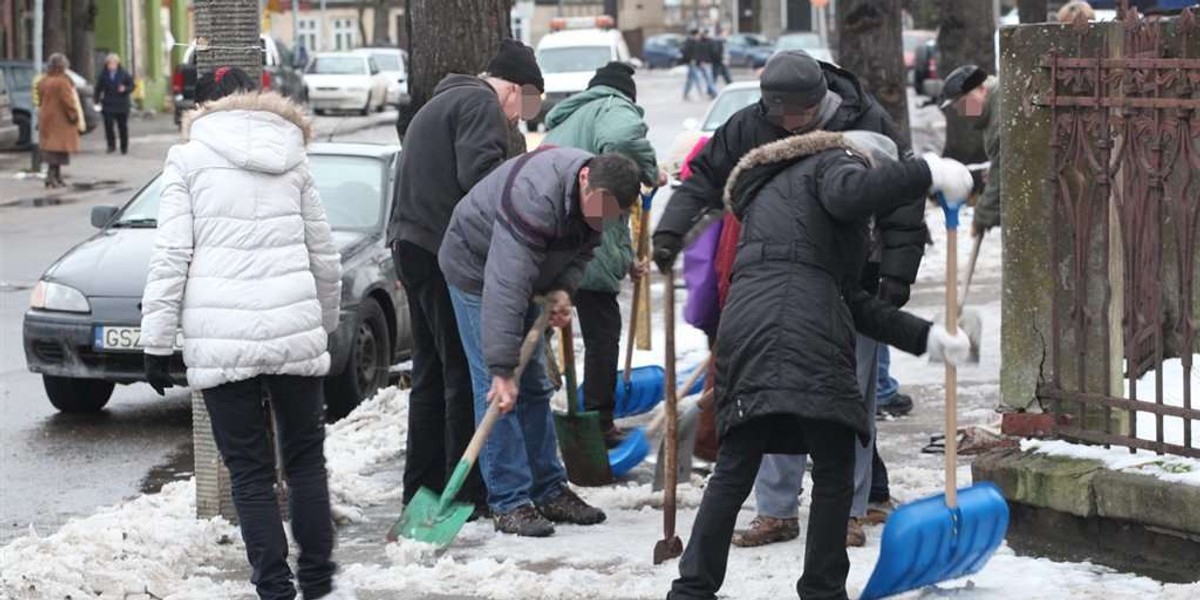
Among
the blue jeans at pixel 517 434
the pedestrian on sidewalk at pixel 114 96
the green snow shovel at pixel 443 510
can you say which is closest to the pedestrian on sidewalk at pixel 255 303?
the green snow shovel at pixel 443 510

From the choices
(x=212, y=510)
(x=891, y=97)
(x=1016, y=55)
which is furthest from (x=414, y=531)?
(x=891, y=97)

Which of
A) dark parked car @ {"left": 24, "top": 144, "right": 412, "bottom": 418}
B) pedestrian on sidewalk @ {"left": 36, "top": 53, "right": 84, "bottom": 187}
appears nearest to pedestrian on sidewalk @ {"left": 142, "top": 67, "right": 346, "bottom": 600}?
dark parked car @ {"left": 24, "top": 144, "right": 412, "bottom": 418}

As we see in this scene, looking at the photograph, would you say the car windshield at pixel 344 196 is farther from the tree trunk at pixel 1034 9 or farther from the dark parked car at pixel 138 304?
the tree trunk at pixel 1034 9

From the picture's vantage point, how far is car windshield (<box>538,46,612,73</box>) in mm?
39938

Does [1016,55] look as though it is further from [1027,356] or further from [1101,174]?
[1027,356]

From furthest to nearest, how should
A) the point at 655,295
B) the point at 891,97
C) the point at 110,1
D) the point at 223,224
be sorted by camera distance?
the point at 110,1 < the point at 891,97 < the point at 655,295 < the point at 223,224

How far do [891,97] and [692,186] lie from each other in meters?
12.7

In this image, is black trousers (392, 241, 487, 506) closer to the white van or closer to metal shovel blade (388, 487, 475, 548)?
metal shovel blade (388, 487, 475, 548)

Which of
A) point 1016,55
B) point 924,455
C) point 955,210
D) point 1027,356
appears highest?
point 1016,55

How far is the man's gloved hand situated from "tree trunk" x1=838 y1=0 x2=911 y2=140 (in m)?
13.3

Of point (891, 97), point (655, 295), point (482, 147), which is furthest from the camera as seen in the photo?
point (891, 97)

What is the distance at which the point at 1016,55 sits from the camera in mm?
6883

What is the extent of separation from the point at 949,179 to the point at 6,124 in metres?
28.4

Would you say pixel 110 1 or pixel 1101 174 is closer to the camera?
pixel 1101 174
